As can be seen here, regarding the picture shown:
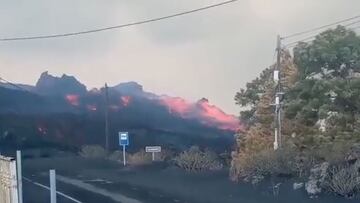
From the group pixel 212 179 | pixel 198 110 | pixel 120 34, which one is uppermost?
pixel 120 34

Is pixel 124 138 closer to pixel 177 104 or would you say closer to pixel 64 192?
pixel 177 104

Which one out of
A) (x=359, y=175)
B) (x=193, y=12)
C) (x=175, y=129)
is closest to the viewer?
(x=359, y=175)

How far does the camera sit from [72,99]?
3253cm

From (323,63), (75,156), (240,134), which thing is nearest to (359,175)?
(323,63)

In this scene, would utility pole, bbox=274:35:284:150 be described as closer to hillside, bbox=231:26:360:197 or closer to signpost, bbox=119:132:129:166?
hillside, bbox=231:26:360:197

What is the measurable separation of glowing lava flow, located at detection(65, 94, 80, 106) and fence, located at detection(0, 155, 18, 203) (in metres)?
20.6

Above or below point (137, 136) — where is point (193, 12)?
above

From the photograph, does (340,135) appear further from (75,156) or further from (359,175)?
(75,156)

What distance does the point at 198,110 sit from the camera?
3088 centimetres

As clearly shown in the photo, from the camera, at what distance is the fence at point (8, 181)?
1038 centimetres

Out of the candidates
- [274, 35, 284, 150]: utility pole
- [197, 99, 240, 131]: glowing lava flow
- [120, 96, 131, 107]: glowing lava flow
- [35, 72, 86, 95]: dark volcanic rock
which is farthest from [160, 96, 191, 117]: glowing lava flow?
[274, 35, 284, 150]: utility pole

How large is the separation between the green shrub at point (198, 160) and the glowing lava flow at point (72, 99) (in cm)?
515

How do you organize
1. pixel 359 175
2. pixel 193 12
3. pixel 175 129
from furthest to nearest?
pixel 175 129, pixel 193 12, pixel 359 175

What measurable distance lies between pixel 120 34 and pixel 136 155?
558 cm
